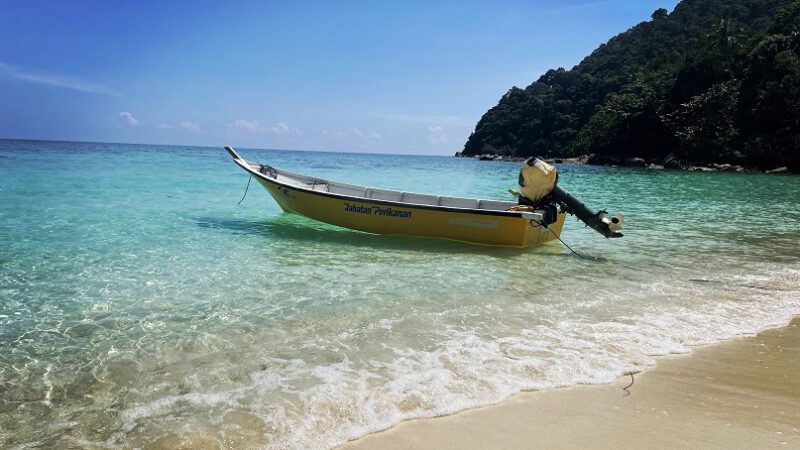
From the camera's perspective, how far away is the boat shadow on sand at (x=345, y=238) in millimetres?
9508

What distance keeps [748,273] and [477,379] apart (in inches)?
246

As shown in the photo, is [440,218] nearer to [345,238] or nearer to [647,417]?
[345,238]

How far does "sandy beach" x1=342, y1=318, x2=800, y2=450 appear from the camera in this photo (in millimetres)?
2939

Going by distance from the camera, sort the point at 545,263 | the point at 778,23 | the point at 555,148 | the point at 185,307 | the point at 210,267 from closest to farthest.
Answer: the point at 185,307
the point at 210,267
the point at 545,263
the point at 778,23
the point at 555,148

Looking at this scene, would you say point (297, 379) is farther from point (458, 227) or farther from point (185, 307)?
point (458, 227)

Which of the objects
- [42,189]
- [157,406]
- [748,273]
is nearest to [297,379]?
[157,406]

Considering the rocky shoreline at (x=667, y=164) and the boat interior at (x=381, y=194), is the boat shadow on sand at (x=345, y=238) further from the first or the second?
the rocky shoreline at (x=667, y=164)

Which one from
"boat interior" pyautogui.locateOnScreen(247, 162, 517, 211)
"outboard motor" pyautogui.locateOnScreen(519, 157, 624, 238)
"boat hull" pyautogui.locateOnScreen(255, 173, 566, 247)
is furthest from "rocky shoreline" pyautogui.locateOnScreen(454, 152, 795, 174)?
"boat hull" pyautogui.locateOnScreen(255, 173, 566, 247)

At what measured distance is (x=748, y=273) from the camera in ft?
25.4

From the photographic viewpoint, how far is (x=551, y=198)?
9.62 meters

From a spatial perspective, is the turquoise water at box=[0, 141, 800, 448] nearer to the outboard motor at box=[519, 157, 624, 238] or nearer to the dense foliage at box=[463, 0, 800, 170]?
the outboard motor at box=[519, 157, 624, 238]

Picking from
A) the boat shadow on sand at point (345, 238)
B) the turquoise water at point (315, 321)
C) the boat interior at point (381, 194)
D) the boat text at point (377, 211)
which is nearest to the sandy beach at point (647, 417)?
the turquoise water at point (315, 321)

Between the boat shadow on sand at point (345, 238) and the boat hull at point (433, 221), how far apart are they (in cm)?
14

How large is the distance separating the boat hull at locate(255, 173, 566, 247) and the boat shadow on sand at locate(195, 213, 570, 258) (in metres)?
0.14
